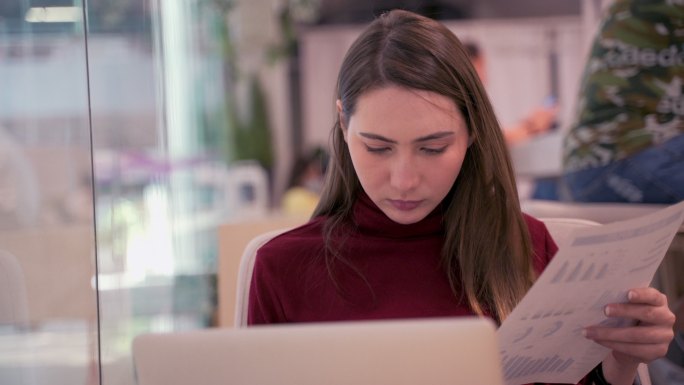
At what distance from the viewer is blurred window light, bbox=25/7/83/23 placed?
1205 mm

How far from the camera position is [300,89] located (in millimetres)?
11359

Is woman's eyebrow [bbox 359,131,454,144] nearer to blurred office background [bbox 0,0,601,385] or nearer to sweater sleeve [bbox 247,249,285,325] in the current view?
sweater sleeve [bbox 247,249,285,325]

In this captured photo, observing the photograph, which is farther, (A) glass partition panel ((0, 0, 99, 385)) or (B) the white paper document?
(A) glass partition panel ((0, 0, 99, 385))

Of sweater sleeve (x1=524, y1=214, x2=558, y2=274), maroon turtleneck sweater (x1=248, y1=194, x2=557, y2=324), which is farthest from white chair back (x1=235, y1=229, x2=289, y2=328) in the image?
sweater sleeve (x1=524, y1=214, x2=558, y2=274)

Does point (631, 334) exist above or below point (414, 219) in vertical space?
below

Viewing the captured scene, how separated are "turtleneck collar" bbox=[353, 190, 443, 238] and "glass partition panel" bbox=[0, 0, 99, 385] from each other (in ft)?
1.42

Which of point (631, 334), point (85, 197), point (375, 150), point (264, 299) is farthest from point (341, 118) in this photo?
point (631, 334)

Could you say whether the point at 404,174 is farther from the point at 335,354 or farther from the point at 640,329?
the point at 335,354

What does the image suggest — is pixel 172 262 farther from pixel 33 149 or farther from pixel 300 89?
pixel 300 89

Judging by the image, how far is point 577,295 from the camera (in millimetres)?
1149

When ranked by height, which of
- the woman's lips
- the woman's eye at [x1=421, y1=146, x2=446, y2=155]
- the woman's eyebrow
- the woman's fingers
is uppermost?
the woman's eyebrow

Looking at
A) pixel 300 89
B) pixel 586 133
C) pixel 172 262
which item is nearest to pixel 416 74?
pixel 586 133

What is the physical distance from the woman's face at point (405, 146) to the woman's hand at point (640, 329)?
0.30 metres

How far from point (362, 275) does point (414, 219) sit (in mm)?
119
